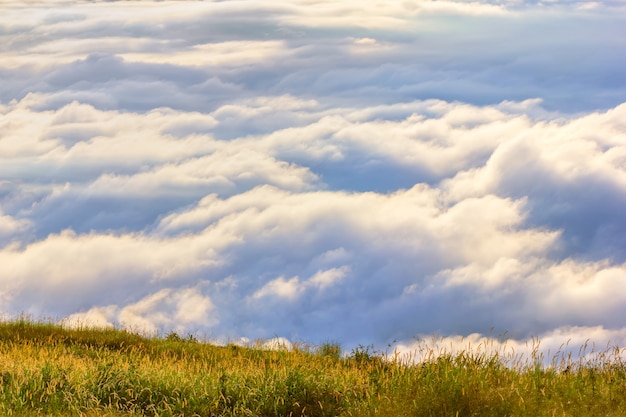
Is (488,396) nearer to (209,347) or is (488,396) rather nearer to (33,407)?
(33,407)

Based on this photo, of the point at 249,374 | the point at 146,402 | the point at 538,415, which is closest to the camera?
the point at 538,415

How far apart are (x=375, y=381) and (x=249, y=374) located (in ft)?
11.7

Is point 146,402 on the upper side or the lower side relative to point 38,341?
lower

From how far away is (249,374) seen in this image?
17578mm

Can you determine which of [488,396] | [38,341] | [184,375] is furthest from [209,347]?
[488,396]

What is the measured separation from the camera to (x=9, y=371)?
59.3 feet

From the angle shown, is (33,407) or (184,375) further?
(184,375)

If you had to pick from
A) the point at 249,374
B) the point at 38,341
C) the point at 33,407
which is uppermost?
the point at 38,341

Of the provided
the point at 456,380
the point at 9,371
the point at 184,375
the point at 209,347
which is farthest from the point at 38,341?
the point at 456,380

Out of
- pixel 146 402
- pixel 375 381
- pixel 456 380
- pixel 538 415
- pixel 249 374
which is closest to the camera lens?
pixel 538 415

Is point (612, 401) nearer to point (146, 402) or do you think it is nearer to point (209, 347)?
point (146, 402)

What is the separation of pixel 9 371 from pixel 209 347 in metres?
13.1

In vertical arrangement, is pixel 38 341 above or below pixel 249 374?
above

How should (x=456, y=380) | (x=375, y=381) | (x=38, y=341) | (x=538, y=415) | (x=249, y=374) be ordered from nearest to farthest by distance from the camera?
1. (x=538, y=415)
2. (x=456, y=380)
3. (x=375, y=381)
4. (x=249, y=374)
5. (x=38, y=341)
